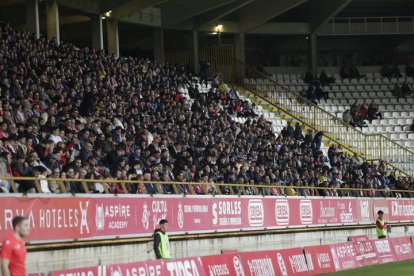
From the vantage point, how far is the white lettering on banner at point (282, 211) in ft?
93.1

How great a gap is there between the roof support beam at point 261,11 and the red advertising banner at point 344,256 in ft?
69.3

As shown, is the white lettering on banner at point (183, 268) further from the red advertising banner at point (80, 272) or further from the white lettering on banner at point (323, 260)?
the white lettering on banner at point (323, 260)

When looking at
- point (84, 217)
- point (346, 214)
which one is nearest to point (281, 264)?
point (84, 217)

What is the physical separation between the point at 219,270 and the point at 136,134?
977 cm

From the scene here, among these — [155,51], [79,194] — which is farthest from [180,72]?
[79,194]

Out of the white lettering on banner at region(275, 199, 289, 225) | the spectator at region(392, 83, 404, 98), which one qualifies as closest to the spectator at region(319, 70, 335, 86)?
the spectator at region(392, 83, 404, 98)

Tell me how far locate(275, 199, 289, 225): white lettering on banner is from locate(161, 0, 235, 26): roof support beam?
15.3 metres

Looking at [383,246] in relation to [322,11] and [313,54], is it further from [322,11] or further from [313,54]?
[313,54]

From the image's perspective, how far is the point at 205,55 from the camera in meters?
48.0

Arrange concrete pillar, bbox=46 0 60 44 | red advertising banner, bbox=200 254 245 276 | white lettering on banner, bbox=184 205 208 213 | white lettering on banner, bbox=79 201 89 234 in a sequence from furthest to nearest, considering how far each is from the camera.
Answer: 1. concrete pillar, bbox=46 0 60 44
2. white lettering on banner, bbox=184 205 208 213
3. red advertising banner, bbox=200 254 245 276
4. white lettering on banner, bbox=79 201 89 234

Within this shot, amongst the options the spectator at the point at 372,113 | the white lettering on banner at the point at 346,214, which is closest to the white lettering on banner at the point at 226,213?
the white lettering on banner at the point at 346,214

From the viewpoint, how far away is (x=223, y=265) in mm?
20109

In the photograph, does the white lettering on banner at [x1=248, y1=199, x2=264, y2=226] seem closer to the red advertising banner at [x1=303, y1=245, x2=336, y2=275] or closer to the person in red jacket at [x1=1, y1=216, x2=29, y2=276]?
the red advertising banner at [x1=303, y1=245, x2=336, y2=275]

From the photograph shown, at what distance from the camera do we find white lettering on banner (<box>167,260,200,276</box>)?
17.5 m
